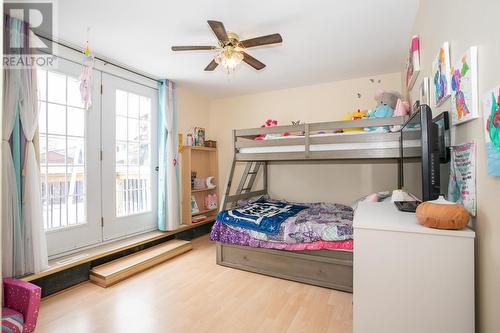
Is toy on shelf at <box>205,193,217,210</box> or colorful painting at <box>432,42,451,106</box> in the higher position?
colorful painting at <box>432,42,451,106</box>

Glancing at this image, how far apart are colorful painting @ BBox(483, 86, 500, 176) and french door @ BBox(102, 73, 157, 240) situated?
10.7ft

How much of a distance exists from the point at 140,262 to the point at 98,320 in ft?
2.80

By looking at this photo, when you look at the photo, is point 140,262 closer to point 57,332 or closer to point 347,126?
point 57,332

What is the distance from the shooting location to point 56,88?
99.7 inches

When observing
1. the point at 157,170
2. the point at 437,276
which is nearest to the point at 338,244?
the point at 437,276

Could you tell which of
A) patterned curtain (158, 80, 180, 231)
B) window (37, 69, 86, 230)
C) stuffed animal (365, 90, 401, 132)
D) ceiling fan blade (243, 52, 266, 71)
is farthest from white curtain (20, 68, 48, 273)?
stuffed animal (365, 90, 401, 132)

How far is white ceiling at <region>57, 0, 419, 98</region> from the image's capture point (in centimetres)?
196

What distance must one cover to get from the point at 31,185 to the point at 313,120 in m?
3.42

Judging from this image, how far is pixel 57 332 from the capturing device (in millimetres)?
1778

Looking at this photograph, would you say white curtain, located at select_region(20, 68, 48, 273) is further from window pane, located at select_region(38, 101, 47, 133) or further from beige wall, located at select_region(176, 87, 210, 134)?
beige wall, located at select_region(176, 87, 210, 134)

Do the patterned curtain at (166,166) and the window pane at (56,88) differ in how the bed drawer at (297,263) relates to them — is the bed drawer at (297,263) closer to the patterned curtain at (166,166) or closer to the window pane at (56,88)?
the patterned curtain at (166,166)

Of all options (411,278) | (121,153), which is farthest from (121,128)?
(411,278)

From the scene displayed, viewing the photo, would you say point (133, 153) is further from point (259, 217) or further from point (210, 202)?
point (259, 217)

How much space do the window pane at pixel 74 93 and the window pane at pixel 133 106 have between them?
2.05ft
